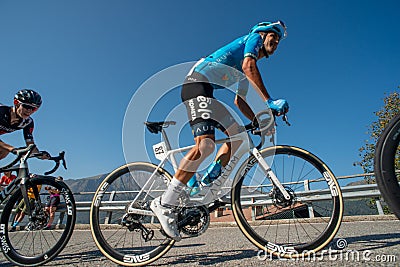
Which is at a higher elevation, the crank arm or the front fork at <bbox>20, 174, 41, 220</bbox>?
the front fork at <bbox>20, 174, 41, 220</bbox>

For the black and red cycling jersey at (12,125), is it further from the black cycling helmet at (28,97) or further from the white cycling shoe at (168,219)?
the white cycling shoe at (168,219)

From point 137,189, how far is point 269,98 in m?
1.77

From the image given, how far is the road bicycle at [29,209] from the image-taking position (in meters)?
2.73

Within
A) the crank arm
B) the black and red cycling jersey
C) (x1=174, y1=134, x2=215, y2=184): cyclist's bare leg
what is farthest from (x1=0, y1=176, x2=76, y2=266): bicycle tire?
(x1=174, y1=134, x2=215, y2=184): cyclist's bare leg

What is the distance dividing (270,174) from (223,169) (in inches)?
21.1

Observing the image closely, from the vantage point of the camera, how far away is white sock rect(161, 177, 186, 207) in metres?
2.54

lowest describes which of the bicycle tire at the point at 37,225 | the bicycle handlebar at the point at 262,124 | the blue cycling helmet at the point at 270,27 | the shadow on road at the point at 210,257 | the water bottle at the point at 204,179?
the shadow on road at the point at 210,257

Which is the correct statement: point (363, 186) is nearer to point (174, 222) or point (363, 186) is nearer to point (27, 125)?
point (174, 222)

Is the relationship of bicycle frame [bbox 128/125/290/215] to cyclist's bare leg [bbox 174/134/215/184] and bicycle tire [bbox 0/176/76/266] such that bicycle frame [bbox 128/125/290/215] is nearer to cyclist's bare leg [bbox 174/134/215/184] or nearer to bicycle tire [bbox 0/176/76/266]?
cyclist's bare leg [bbox 174/134/215/184]

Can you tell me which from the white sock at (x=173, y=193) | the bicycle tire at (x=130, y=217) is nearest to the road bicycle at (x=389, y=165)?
the white sock at (x=173, y=193)

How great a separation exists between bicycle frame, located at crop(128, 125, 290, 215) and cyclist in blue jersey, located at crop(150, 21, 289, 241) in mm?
72

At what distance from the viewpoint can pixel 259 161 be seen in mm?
2570

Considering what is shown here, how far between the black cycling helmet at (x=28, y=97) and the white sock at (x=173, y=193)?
2343mm

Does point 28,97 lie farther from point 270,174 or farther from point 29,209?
point 270,174
